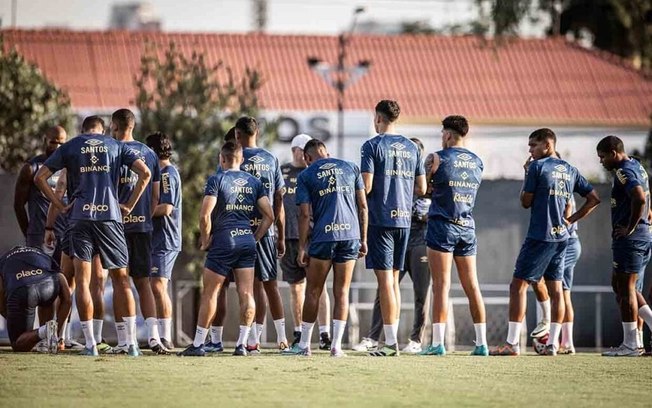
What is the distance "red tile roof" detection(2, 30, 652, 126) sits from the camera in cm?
5847

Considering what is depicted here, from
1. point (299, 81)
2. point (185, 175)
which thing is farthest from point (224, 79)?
point (185, 175)

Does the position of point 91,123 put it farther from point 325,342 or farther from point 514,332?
point 514,332

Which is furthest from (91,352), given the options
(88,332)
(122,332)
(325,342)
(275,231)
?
(325,342)

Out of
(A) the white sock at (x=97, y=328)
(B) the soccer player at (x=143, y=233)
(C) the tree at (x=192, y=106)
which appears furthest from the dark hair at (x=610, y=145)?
(C) the tree at (x=192, y=106)

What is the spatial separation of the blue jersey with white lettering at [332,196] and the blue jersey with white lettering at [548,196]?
6.82 feet

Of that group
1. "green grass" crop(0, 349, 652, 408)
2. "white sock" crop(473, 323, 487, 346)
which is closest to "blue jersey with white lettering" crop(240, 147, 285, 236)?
"green grass" crop(0, 349, 652, 408)

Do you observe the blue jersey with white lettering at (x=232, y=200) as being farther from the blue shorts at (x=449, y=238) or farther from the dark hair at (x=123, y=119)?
the blue shorts at (x=449, y=238)

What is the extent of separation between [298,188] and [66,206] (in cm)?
232


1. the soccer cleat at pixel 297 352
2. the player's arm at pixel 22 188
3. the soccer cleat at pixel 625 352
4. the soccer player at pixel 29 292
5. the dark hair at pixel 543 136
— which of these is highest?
the dark hair at pixel 543 136

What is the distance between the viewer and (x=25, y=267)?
1506 cm

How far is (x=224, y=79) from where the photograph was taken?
5747 centimetres

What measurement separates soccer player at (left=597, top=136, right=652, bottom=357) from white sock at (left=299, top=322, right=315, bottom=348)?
3616 millimetres

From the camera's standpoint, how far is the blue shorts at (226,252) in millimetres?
14336

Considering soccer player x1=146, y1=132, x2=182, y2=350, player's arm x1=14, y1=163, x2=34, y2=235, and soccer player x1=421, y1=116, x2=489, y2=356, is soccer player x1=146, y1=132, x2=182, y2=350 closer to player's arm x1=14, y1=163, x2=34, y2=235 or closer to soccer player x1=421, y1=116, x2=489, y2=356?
player's arm x1=14, y1=163, x2=34, y2=235
